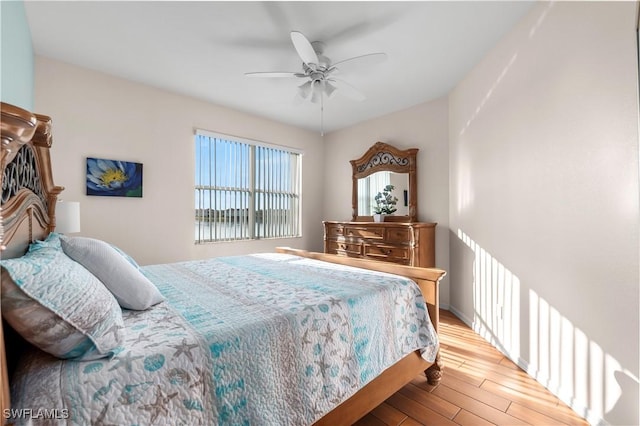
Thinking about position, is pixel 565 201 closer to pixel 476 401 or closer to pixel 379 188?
pixel 476 401

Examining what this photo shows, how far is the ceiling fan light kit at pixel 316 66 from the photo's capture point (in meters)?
1.98

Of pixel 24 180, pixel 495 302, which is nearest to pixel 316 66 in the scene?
pixel 24 180

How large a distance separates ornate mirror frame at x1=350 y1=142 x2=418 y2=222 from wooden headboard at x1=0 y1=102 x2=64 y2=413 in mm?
3548

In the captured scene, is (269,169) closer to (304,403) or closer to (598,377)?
(304,403)

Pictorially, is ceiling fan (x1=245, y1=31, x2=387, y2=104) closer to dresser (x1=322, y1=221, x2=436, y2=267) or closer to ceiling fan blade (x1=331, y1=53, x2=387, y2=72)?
ceiling fan blade (x1=331, y1=53, x2=387, y2=72)

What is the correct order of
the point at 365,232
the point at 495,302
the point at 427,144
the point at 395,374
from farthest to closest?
the point at 365,232
the point at 427,144
the point at 495,302
the point at 395,374

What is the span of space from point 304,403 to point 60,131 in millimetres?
3320

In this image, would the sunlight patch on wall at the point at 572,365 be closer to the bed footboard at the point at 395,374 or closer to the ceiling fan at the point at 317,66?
the bed footboard at the point at 395,374

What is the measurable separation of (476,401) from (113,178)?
12.4 feet

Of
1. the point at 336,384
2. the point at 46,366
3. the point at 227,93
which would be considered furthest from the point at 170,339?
the point at 227,93

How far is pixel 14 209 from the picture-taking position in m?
1.12

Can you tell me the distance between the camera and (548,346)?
6.15ft

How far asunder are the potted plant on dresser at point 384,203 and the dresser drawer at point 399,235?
47 cm

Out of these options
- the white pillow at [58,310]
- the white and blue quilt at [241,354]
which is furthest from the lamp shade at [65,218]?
the white pillow at [58,310]
